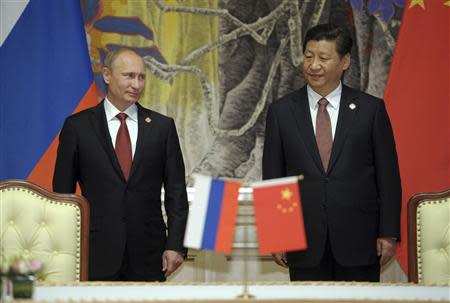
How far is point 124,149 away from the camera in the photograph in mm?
4461

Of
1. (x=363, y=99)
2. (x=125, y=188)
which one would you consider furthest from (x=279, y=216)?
(x=363, y=99)

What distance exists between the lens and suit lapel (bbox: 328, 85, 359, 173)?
4.40m

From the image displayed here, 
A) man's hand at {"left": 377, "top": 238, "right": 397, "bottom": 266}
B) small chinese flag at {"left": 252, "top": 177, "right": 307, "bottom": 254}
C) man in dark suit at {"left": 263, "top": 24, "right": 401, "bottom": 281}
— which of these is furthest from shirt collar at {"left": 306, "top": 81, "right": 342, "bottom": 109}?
small chinese flag at {"left": 252, "top": 177, "right": 307, "bottom": 254}

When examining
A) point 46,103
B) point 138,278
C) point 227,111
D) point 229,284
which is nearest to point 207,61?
point 227,111

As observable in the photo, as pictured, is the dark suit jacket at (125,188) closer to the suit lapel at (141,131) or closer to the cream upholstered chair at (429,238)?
the suit lapel at (141,131)

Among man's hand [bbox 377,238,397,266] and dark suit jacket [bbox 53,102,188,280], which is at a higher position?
dark suit jacket [bbox 53,102,188,280]

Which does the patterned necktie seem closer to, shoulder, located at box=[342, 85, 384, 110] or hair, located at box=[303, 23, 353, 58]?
shoulder, located at box=[342, 85, 384, 110]

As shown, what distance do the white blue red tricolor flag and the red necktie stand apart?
37.7 inches

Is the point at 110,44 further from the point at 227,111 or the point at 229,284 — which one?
the point at 229,284

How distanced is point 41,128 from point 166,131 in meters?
1.13

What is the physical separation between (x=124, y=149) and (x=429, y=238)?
1.49 m

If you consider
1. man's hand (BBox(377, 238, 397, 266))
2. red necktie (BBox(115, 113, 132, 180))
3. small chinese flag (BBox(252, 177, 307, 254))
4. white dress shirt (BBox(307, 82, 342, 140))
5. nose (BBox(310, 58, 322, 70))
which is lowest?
man's hand (BBox(377, 238, 397, 266))

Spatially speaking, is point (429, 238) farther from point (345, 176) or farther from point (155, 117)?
point (155, 117)

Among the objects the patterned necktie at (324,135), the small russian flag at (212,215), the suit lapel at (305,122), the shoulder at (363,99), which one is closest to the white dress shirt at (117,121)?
the suit lapel at (305,122)
